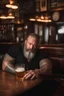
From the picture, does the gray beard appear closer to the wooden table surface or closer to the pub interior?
the wooden table surface

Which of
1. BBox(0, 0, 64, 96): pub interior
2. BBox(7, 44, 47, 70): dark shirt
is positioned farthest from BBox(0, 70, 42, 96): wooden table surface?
BBox(0, 0, 64, 96): pub interior

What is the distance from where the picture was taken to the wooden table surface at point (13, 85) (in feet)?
5.17

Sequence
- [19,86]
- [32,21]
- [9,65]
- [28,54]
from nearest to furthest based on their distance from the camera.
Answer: [19,86] < [9,65] < [28,54] < [32,21]

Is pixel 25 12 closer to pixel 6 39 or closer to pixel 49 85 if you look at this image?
pixel 6 39

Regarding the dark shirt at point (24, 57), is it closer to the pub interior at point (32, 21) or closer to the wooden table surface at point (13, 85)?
the wooden table surface at point (13, 85)

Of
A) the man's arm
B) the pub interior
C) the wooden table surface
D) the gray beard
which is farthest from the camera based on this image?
the pub interior

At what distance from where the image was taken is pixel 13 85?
1.80 metres

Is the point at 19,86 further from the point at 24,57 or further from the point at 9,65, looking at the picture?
the point at 24,57

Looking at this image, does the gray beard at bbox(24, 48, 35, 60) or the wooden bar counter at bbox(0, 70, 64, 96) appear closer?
the wooden bar counter at bbox(0, 70, 64, 96)

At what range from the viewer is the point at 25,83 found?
1893 millimetres

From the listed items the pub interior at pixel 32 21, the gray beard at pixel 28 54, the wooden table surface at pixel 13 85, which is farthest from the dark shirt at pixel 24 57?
the pub interior at pixel 32 21

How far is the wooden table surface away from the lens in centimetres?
158

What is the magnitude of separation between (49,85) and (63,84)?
648 mm

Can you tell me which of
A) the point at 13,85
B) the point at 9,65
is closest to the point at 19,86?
the point at 13,85
